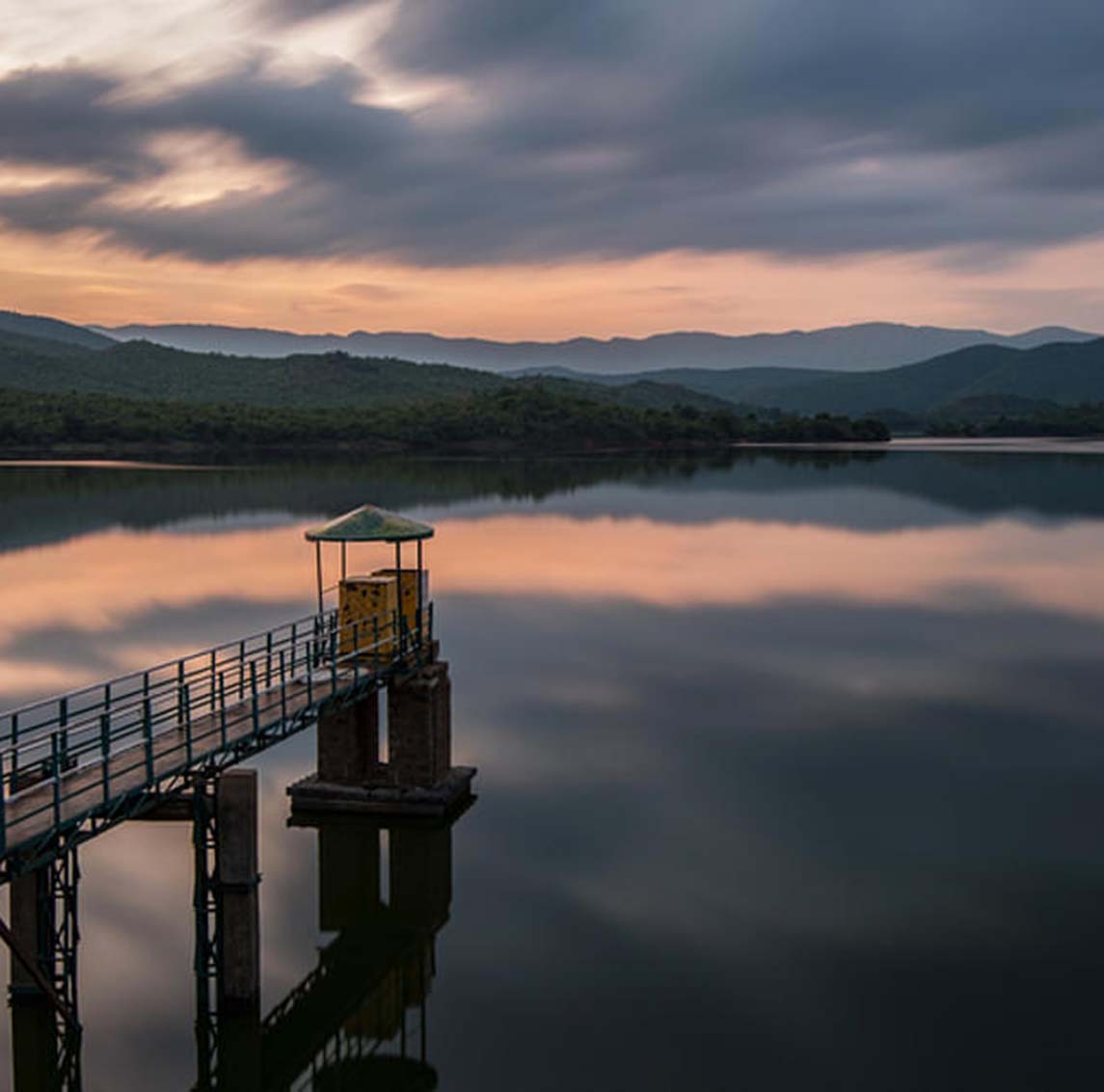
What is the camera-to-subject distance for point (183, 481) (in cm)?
10794

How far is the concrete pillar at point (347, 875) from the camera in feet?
65.6

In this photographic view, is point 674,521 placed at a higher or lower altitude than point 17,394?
lower

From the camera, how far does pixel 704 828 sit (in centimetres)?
2312

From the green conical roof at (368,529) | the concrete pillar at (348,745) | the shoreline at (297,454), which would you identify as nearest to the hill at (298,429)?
the shoreline at (297,454)

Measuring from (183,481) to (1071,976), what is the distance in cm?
9940

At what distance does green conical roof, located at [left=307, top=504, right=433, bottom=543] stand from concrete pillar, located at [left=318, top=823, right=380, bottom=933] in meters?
5.28

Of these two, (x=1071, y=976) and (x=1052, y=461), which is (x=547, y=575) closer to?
(x=1071, y=976)

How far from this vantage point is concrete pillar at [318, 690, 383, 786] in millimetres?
23203

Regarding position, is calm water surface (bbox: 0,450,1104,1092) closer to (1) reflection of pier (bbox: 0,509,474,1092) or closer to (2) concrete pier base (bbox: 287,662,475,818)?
(1) reflection of pier (bbox: 0,509,474,1092)

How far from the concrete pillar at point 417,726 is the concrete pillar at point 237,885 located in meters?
7.09

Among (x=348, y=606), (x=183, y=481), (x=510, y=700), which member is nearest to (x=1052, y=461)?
(x=183, y=481)

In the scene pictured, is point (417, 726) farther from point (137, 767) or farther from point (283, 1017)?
point (137, 767)

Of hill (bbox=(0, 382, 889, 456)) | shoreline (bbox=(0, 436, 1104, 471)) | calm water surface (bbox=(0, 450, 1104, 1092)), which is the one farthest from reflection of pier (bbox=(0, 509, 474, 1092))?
hill (bbox=(0, 382, 889, 456))

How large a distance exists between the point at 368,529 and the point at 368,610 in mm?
1530
